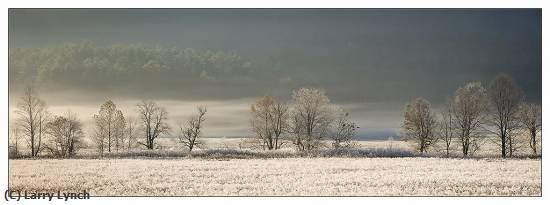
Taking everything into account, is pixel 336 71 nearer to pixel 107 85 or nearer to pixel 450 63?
pixel 450 63

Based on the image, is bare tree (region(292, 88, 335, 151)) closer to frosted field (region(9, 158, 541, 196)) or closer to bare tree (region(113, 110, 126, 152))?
frosted field (region(9, 158, 541, 196))

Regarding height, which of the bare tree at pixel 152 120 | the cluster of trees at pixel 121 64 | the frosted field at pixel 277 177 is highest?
the cluster of trees at pixel 121 64

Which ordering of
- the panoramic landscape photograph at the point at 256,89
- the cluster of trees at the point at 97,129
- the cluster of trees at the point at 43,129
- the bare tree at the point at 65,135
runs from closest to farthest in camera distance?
the panoramic landscape photograph at the point at 256,89, the cluster of trees at the point at 43,129, the cluster of trees at the point at 97,129, the bare tree at the point at 65,135

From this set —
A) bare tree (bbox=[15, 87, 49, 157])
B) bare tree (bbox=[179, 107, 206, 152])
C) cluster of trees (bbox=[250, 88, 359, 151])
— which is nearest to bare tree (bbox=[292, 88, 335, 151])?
cluster of trees (bbox=[250, 88, 359, 151])

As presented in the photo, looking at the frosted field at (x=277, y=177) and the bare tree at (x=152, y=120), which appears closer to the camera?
the frosted field at (x=277, y=177)

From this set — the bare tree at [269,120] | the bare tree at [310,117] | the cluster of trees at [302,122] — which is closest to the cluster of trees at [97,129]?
the bare tree at [269,120]

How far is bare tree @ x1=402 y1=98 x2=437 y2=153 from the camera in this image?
2653 cm

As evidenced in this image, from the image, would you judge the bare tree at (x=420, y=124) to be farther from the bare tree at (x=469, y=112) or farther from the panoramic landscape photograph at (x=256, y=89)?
the bare tree at (x=469, y=112)

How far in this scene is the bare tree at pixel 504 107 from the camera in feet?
85.3

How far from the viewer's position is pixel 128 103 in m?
25.6

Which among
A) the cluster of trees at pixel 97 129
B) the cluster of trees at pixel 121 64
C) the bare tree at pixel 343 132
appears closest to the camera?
the cluster of trees at pixel 97 129

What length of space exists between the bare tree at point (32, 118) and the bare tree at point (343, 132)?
415 inches
